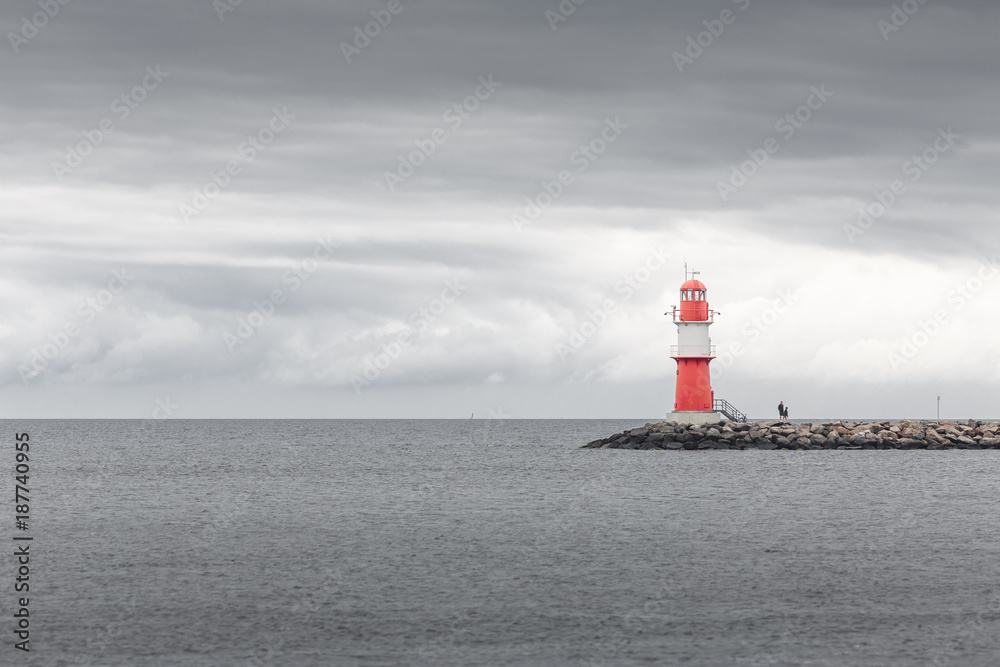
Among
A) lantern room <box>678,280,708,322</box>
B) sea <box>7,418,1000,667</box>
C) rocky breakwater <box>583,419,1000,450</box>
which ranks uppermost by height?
lantern room <box>678,280,708,322</box>

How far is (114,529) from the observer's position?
35219 mm

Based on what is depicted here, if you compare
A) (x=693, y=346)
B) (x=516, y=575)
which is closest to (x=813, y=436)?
(x=693, y=346)

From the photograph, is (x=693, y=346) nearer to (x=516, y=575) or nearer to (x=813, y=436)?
(x=813, y=436)


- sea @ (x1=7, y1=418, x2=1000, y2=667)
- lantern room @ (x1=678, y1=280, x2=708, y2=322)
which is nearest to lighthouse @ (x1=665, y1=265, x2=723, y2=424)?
lantern room @ (x1=678, y1=280, x2=708, y2=322)

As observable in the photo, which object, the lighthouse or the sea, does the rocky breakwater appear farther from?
the sea

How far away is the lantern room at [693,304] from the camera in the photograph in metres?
69.2

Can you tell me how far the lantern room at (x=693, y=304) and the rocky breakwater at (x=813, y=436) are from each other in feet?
28.6

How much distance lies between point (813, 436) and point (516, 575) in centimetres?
5761

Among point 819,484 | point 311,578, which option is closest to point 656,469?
point 819,484

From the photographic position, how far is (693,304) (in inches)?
2731

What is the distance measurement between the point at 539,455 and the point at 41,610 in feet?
223

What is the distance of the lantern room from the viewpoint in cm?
6919

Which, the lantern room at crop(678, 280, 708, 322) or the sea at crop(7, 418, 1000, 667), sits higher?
the lantern room at crop(678, 280, 708, 322)

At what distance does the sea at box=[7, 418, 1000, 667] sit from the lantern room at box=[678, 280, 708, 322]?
734 inches
